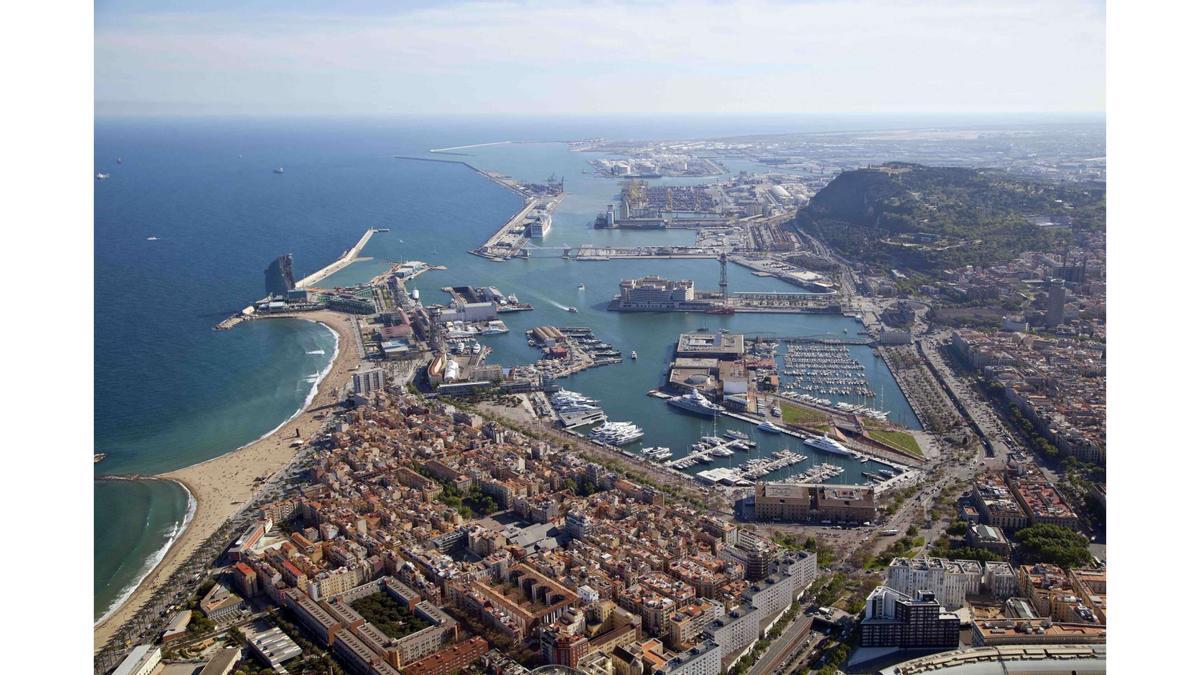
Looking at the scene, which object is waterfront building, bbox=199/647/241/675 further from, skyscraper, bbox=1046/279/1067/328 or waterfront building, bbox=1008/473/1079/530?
skyscraper, bbox=1046/279/1067/328

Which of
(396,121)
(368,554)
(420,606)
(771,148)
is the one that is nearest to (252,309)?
(368,554)

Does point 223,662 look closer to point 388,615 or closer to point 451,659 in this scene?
point 388,615

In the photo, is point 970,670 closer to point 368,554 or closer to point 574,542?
point 574,542

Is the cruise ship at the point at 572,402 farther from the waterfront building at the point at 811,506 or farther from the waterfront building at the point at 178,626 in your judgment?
the waterfront building at the point at 178,626

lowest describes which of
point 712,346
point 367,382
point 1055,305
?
point 367,382

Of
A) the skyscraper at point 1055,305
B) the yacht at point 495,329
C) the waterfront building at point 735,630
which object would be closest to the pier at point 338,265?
the yacht at point 495,329

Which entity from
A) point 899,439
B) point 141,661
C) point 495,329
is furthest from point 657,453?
point 495,329

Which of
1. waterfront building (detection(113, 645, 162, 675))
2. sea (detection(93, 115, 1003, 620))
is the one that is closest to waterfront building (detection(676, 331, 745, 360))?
sea (detection(93, 115, 1003, 620))
